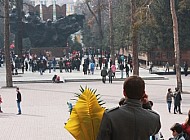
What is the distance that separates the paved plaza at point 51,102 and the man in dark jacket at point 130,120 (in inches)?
427

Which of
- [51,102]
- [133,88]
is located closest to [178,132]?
[133,88]

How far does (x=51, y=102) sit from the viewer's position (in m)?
26.1

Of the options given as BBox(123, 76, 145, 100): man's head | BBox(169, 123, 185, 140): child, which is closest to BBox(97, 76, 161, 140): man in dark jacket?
BBox(123, 76, 145, 100): man's head

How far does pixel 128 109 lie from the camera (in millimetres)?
4594

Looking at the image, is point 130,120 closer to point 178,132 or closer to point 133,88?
point 133,88

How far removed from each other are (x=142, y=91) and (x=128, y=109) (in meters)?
0.21

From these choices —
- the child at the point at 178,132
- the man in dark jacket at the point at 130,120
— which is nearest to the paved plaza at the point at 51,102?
the child at the point at 178,132

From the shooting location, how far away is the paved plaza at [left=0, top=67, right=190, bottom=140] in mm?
17250

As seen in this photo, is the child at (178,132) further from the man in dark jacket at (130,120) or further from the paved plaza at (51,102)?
the paved plaza at (51,102)

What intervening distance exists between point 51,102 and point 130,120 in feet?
71.1

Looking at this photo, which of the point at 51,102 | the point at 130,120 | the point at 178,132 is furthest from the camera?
the point at 51,102

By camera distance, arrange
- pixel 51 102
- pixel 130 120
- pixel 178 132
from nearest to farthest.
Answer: pixel 130 120 < pixel 178 132 < pixel 51 102

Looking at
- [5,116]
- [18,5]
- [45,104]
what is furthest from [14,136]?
[18,5]

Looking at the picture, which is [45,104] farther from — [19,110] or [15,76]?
[15,76]
